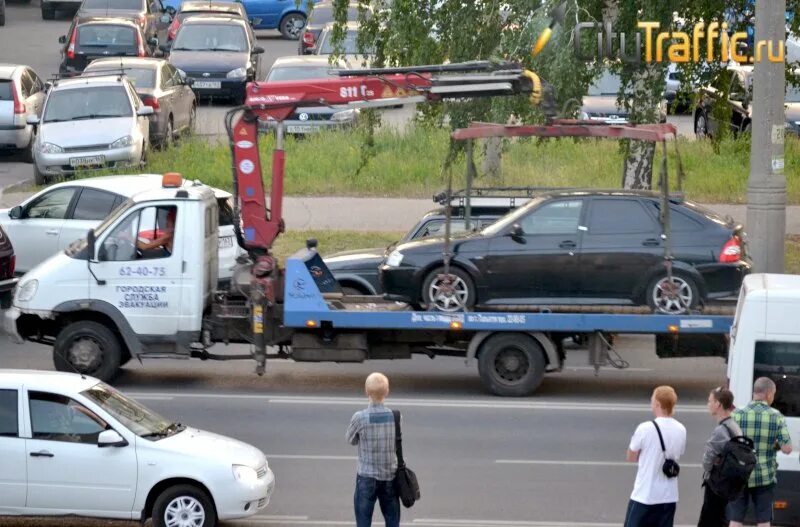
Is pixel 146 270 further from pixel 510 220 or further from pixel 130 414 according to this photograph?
pixel 130 414

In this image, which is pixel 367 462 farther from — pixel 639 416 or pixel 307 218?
pixel 307 218

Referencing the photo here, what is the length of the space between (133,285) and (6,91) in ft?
46.8

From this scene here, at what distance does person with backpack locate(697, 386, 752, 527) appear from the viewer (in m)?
9.16

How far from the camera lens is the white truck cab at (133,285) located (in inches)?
582

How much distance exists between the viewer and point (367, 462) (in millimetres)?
9328

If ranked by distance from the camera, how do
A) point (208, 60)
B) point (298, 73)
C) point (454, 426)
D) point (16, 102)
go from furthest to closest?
point (208, 60)
point (298, 73)
point (16, 102)
point (454, 426)

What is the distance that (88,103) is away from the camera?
83.5ft

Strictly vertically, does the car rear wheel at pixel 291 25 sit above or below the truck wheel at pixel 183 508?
above

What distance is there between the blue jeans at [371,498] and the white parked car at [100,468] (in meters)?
1.00

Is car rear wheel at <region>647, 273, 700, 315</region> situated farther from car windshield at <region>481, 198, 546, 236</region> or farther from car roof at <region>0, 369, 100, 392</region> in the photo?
car roof at <region>0, 369, 100, 392</region>

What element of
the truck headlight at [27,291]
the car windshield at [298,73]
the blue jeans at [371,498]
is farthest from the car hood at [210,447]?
the car windshield at [298,73]

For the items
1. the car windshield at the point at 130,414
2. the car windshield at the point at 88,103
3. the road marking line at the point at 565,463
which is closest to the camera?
the car windshield at the point at 130,414

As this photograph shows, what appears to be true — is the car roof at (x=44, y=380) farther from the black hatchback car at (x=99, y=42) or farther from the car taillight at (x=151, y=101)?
the black hatchback car at (x=99, y=42)

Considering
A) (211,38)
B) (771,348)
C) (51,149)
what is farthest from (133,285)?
(211,38)
